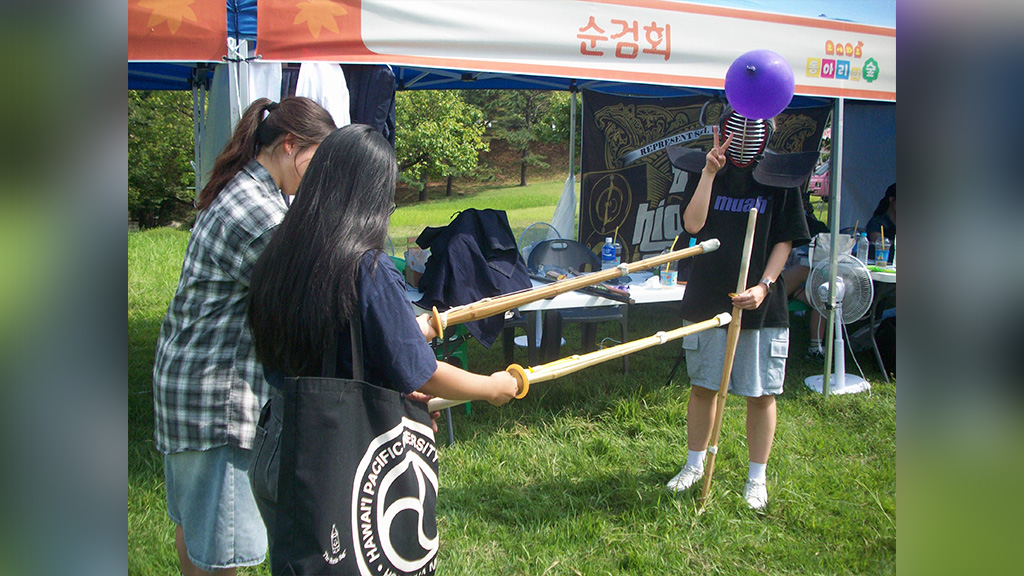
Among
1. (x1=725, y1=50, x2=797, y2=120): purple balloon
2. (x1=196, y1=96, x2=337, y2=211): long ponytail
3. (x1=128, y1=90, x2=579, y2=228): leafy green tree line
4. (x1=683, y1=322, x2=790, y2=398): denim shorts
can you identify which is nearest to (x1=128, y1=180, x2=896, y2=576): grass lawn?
(x1=683, y1=322, x2=790, y2=398): denim shorts

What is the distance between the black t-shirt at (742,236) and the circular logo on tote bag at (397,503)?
1896mm

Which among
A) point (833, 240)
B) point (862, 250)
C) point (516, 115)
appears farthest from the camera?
point (516, 115)

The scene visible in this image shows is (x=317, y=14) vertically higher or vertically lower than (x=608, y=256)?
higher

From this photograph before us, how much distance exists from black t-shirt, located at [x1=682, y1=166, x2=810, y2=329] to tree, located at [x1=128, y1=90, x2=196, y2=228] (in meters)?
16.4

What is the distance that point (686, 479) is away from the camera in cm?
328

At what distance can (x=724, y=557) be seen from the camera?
2.80m

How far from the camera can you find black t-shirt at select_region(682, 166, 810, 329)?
2.99 metres

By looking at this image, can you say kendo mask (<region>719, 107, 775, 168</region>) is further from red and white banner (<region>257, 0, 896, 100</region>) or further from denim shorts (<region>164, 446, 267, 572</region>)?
denim shorts (<region>164, 446, 267, 572</region>)

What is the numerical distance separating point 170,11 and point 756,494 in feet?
11.8

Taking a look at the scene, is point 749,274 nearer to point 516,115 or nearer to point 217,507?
point 217,507

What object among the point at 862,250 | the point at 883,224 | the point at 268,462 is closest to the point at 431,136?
the point at 883,224

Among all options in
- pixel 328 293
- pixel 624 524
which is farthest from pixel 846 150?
pixel 328 293
